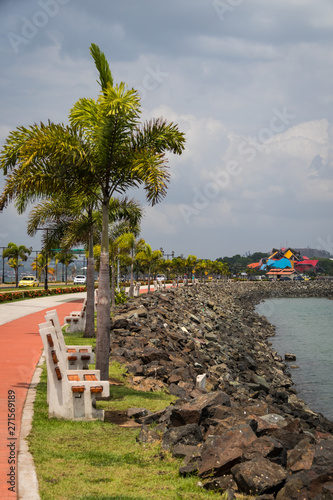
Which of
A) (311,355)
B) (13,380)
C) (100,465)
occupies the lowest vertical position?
(311,355)

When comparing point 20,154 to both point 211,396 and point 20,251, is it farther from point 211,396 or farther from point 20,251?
point 20,251

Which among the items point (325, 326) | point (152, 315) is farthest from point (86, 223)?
point (325, 326)

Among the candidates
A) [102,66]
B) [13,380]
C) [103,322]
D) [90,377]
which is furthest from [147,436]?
[102,66]

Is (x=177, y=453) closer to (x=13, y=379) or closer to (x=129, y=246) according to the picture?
(x=13, y=379)

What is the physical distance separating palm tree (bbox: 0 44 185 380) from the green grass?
2832mm

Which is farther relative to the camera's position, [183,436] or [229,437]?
[183,436]

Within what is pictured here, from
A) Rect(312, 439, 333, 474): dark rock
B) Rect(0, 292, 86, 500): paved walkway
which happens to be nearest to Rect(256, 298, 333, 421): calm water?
Rect(0, 292, 86, 500): paved walkway

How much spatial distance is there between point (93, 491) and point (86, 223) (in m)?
13.1

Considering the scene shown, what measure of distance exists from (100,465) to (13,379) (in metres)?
4.66

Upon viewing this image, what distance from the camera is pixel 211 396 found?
24.3 feet

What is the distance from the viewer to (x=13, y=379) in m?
9.77

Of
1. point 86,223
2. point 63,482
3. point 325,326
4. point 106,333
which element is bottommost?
point 325,326

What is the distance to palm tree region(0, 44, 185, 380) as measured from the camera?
9.59m

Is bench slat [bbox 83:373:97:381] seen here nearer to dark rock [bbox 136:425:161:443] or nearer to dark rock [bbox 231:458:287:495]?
dark rock [bbox 136:425:161:443]
